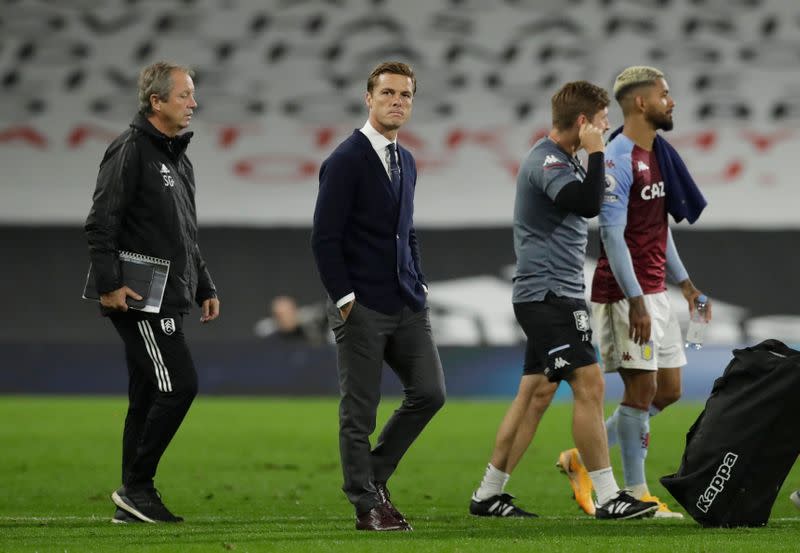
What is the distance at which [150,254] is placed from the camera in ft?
22.4

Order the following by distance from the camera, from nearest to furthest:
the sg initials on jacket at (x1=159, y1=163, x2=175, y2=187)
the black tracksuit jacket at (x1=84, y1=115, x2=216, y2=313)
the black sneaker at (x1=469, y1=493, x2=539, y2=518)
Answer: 1. the black tracksuit jacket at (x1=84, y1=115, x2=216, y2=313)
2. the sg initials on jacket at (x1=159, y1=163, x2=175, y2=187)
3. the black sneaker at (x1=469, y1=493, x2=539, y2=518)

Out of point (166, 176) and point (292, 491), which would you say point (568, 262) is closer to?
point (166, 176)

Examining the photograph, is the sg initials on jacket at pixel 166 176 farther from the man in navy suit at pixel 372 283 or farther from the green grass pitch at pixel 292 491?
the green grass pitch at pixel 292 491

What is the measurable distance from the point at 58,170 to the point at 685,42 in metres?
11.2

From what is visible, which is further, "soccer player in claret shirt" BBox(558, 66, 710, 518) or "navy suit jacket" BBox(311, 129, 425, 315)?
"soccer player in claret shirt" BBox(558, 66, 710, 518)

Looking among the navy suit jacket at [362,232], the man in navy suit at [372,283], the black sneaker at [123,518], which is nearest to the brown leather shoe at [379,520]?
the man in navy suit at [372,283]

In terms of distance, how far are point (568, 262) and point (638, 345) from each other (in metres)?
0.65

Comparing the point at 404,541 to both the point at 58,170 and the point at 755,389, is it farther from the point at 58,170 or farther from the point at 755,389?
the point at 58,170

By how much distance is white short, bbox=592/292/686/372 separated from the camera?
7.31m

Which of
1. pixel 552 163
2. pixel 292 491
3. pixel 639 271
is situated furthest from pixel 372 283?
pixel 292 491

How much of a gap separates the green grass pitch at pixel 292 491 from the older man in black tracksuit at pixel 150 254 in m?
0.36

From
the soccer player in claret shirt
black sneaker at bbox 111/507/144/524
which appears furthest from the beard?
black sneaker at bbox 111/507/144/524

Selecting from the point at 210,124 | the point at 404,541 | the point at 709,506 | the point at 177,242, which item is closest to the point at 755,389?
the point at 709,506

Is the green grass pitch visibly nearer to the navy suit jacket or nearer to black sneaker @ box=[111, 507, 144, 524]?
black sneaker @ box=[111, 507, 144, 524]
